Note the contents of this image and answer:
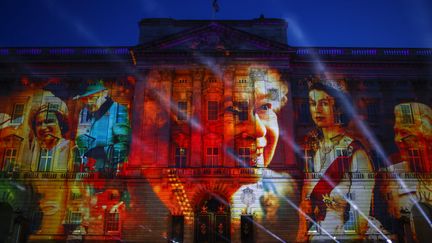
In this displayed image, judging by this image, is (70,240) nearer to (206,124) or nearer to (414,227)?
(206,124)

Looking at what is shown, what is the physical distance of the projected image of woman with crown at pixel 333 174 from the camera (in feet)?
97.8

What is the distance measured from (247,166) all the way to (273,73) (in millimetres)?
8275

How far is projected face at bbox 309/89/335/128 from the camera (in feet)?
107

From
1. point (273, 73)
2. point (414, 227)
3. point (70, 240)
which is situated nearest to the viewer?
point (70, 240)

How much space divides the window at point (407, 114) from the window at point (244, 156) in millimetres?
13600

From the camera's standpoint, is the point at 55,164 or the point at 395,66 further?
the point at 395,66

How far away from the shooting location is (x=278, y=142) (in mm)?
31062

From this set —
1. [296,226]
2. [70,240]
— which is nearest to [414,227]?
[296,226]

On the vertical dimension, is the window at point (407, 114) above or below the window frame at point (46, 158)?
above

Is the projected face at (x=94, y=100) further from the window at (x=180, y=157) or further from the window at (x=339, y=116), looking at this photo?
the window at (x=339, y=116)

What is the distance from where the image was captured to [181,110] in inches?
1276

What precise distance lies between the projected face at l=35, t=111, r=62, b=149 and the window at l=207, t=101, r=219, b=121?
1237 centimetres

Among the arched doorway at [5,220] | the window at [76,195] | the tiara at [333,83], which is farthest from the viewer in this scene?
the tiara at [333,83]

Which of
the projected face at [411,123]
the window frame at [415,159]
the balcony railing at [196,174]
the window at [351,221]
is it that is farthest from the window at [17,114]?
the window frame at [415,159]
